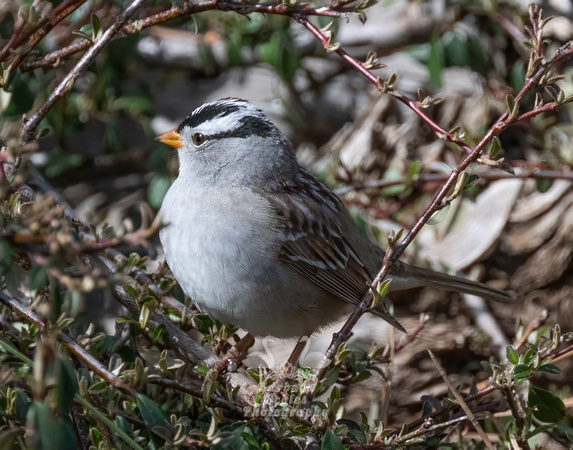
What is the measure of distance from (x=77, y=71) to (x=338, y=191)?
4.84 feet

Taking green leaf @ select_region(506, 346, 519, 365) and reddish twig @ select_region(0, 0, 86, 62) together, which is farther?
green leaf @ select_region(506, 346, 519, 365)

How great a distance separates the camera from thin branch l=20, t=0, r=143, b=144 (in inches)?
78.4

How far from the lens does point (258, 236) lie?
2.25 m

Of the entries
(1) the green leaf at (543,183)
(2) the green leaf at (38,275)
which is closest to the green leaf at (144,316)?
(2) the green leaf at (38,275)

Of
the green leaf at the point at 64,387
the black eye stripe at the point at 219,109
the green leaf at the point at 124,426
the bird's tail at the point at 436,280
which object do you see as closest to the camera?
the green leaf at the point at 64,387

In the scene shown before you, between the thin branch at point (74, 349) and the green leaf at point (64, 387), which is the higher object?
the green leaf at point (64, 387)

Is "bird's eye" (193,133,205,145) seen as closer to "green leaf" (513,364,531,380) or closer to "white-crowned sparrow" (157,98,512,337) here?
"white-crowned sparrow" (157,98,512,337)

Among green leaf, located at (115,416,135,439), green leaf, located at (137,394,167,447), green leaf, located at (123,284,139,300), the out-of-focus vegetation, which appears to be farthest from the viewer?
green leaf, located at (123,284,139,300)

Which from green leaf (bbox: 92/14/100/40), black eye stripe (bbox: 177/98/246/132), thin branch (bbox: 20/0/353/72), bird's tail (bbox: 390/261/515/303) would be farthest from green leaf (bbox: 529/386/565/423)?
green leaf (bbox: 92/14/100/40)

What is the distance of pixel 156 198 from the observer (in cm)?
332

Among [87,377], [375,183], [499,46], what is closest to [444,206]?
[87,377]

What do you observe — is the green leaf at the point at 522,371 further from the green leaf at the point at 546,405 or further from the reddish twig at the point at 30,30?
the reddish twig at the point at 30,30

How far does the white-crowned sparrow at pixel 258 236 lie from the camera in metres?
2.18

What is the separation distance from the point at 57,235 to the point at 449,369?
2515mm
